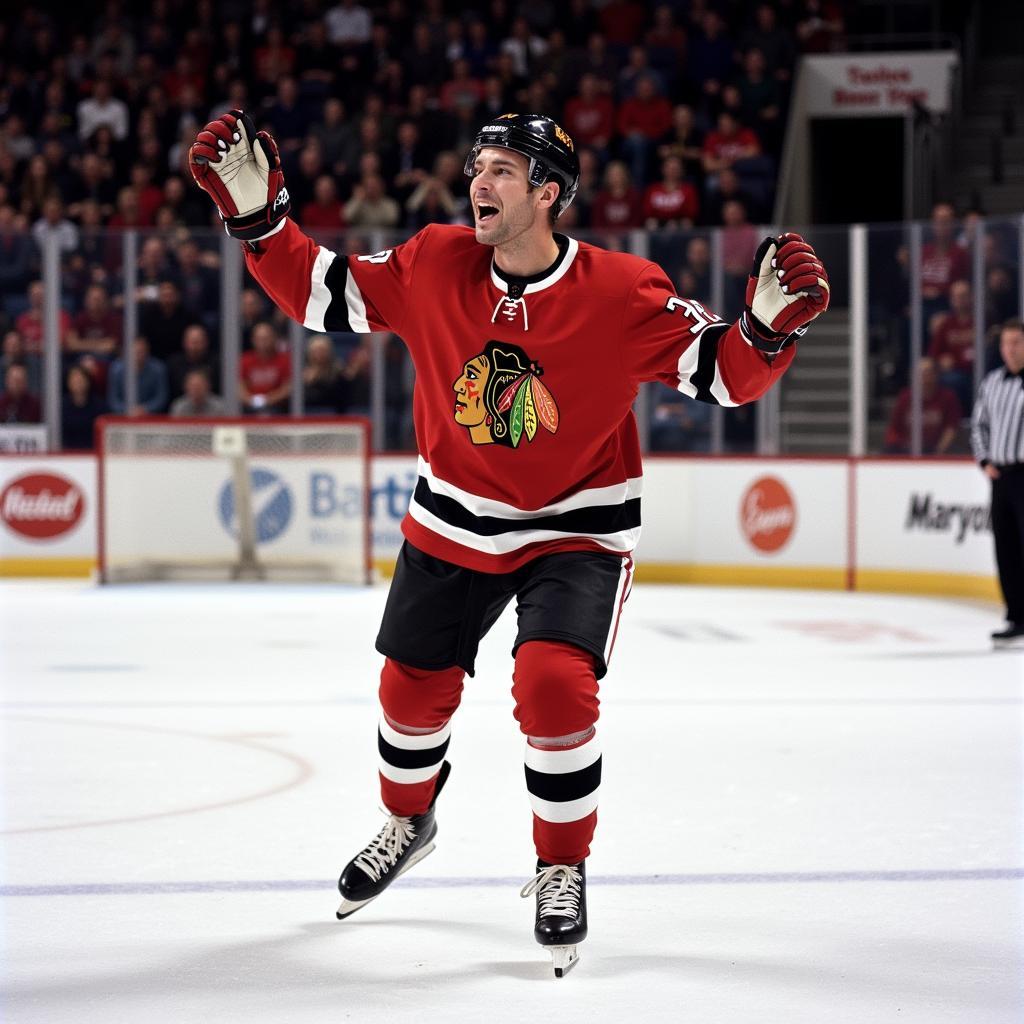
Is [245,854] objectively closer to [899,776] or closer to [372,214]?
[899,776]

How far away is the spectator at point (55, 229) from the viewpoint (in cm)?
1009

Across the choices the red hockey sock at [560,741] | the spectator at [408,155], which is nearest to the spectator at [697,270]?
the spectator at [408,155]

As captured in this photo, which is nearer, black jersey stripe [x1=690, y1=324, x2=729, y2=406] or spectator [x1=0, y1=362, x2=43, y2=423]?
black jersey stripe [x1=690, y1=324, x2=729, y2=406]

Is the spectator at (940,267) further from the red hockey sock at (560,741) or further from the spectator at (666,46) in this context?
the red hockey sock at (560,741)

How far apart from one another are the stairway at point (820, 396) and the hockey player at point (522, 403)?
6.86 meters

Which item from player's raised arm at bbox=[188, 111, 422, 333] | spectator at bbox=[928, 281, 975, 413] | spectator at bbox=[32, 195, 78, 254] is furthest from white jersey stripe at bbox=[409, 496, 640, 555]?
spectator at bbox=[32, 195, 78, 254]

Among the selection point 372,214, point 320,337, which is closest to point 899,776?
point 320,337

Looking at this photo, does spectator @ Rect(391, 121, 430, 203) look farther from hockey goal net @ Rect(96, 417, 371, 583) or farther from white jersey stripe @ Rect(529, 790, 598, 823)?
white jersey stripe @ Rect(529, 790, 598, 823)

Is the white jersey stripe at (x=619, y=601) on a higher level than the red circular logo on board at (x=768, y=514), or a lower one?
higher

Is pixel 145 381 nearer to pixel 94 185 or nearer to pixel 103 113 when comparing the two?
pixel 94 185

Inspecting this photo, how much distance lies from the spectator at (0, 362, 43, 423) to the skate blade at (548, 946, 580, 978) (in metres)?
7.99

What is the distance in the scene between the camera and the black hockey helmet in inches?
114

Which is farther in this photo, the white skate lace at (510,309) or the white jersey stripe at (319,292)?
the white jersey stripe at (319,292)

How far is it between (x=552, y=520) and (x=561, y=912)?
63 centimetres
